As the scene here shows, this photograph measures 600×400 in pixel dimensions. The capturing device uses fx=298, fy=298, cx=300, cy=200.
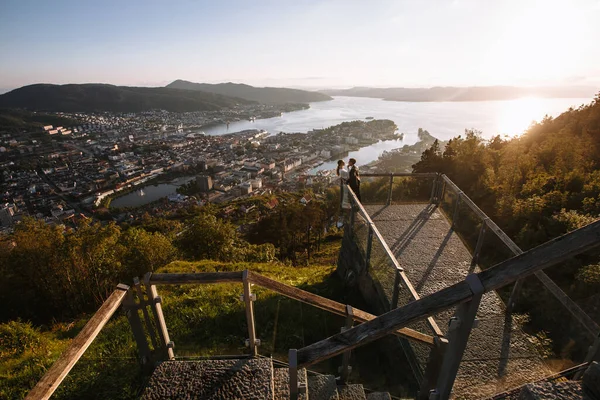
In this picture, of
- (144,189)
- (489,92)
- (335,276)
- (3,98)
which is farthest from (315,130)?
(3,98)

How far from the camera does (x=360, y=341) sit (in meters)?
1.28

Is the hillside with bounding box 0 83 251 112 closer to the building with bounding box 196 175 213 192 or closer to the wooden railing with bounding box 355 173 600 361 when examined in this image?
the building with bounding box 196 175 213 192

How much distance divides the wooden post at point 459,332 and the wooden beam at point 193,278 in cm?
136

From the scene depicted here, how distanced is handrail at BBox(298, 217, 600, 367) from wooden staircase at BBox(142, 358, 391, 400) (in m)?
0.76

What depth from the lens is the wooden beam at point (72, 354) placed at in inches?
54.4

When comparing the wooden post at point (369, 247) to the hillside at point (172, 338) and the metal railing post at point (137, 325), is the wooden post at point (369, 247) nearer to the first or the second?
the hillside at point (172, 338)

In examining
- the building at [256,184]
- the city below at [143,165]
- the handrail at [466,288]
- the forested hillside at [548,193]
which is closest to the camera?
the handrail at [466,288]

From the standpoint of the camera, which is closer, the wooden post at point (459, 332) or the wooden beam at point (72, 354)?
the wooden post at point (459, 332)

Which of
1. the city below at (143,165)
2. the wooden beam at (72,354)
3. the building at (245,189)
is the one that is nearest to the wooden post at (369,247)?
the wooden beam at (72,354)

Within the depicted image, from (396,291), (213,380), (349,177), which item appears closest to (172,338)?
(213,380)

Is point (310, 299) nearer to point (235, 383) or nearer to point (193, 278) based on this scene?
point (235, 383)

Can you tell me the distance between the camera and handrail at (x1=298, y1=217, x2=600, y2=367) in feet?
3.50

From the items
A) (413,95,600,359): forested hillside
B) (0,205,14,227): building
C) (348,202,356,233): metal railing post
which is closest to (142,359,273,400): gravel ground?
(413,95,600,359): forested hillside

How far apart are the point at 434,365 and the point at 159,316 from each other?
203 centimetres
